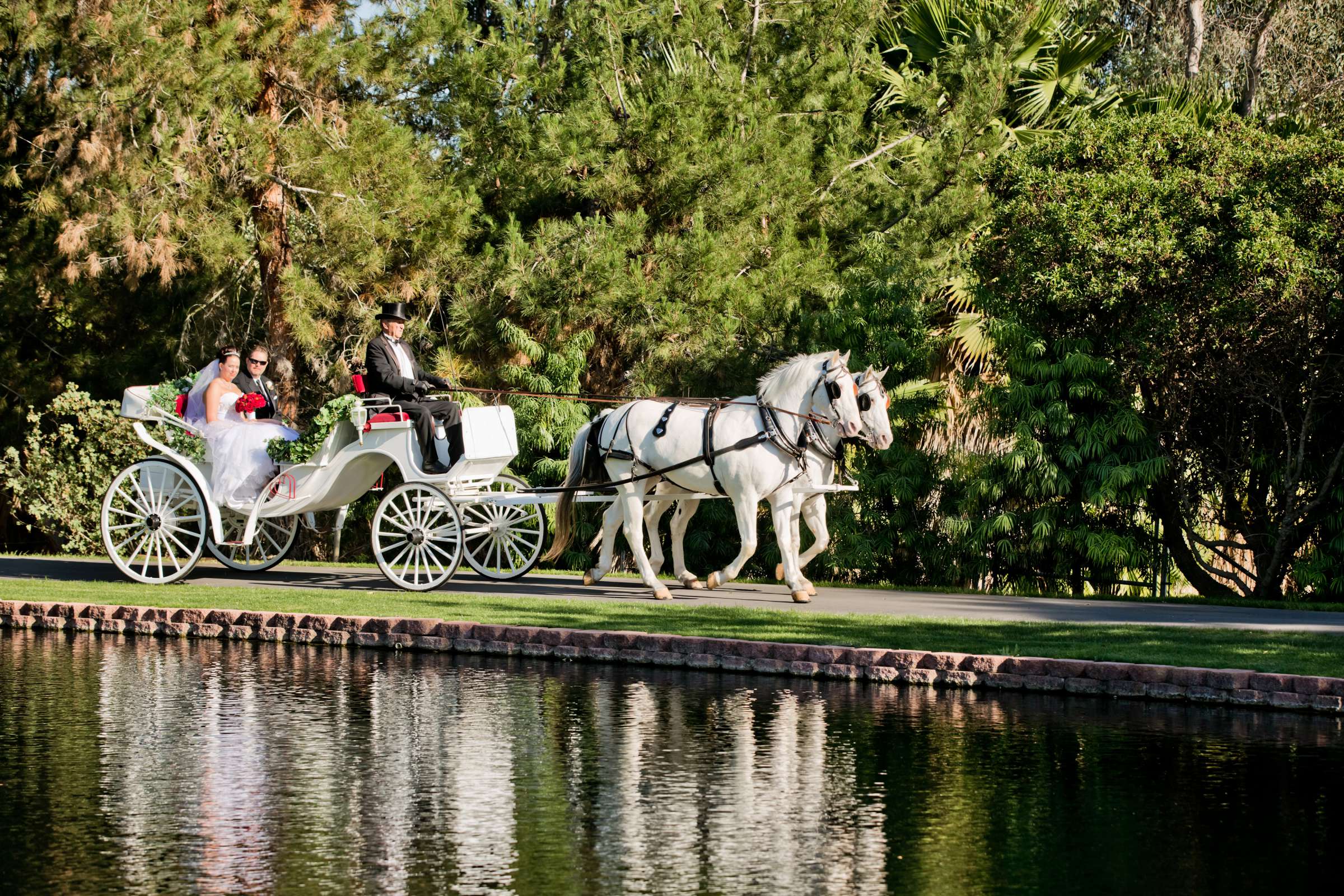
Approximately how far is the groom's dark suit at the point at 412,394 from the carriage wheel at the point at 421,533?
40 cm

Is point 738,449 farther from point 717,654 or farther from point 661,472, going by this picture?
point 717,654

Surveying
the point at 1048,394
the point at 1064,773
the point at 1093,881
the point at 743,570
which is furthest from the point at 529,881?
the point at 743,570

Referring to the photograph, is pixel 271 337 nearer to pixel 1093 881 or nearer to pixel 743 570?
pixel 743 570

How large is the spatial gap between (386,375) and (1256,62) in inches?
726

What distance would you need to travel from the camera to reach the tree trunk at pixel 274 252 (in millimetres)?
21297

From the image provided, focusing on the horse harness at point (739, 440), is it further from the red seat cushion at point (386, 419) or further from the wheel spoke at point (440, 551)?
the red seat cushion at point (386, 419)

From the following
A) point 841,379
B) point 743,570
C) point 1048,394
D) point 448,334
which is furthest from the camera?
point 448,334

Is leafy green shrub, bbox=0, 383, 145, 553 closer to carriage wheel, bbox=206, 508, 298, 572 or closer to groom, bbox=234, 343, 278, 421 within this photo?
carriage wheel, bbox=206, 508, 298, 572

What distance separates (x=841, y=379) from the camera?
49.6 ft

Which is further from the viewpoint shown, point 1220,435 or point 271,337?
point 271,337

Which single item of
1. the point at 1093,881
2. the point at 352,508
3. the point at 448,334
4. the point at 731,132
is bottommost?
the point at 1093,881

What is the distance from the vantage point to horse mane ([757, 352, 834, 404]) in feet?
50.3

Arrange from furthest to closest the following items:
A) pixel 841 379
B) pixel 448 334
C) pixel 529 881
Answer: pixel 448 334 < pixel 841 379 < pixel 529 881

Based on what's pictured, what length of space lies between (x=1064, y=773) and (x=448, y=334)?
14.8 metres
